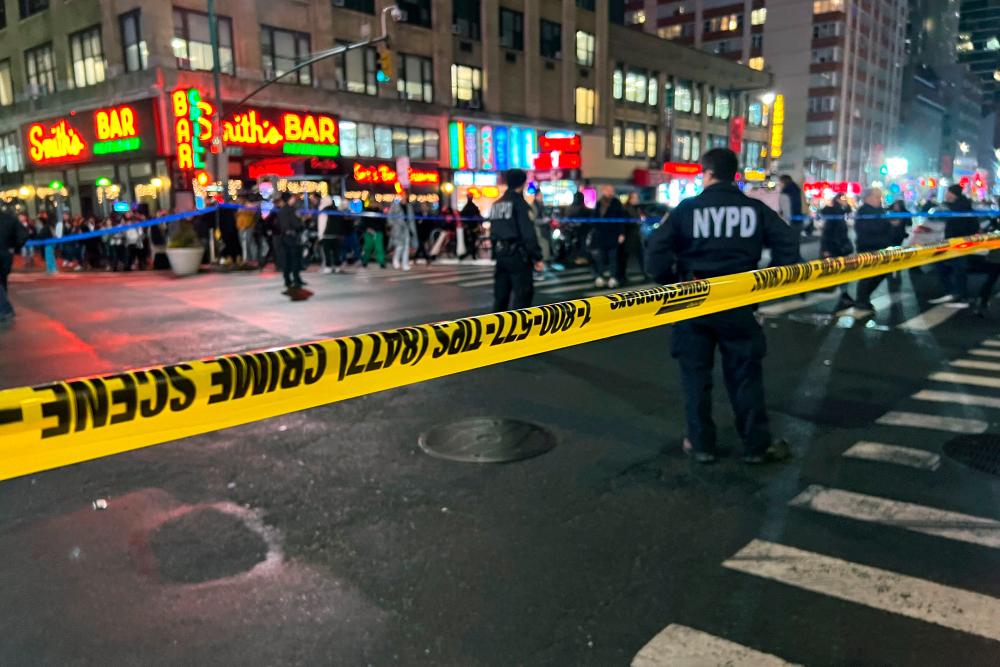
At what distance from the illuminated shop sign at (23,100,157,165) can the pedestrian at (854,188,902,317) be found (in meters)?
24.7

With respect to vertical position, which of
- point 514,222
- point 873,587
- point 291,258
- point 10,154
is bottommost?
point 873,587

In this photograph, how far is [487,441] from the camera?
5277mm

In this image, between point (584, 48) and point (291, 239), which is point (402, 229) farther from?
point (584, 48)

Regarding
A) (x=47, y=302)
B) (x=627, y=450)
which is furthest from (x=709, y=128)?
(x=627, y=450)

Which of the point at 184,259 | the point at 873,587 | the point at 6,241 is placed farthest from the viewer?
the point at 184,259

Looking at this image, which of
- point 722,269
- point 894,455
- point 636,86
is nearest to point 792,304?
point 894,455

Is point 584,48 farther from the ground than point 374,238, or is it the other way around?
point 584,48

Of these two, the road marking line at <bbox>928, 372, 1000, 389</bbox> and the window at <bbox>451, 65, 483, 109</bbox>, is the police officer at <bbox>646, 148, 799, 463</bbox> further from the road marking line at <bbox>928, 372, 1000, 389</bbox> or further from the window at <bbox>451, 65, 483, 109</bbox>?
the window at <bbox>451, 65, 483, 109</bbox>

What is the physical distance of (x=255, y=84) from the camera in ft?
92.8

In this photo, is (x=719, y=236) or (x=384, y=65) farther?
(x=384, y=65)

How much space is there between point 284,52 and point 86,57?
26.7 feet

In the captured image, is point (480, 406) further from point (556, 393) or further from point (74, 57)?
point (74, 57)

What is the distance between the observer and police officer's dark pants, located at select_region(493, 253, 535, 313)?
8211 mm

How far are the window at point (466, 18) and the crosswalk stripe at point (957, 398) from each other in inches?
1357
